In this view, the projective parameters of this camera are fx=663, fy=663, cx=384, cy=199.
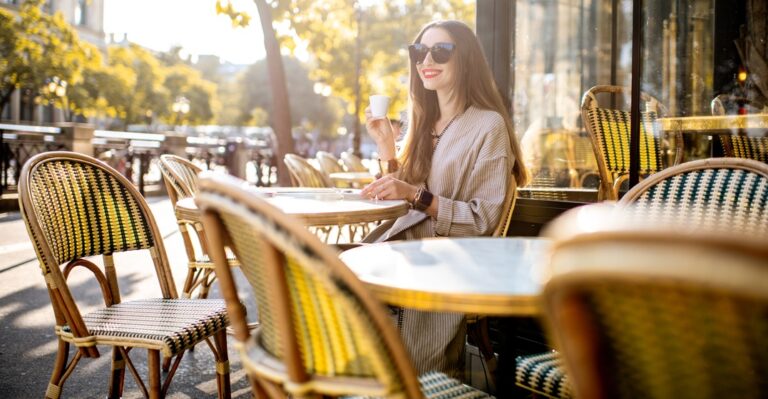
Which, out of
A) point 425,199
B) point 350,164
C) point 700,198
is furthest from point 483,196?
point 350,164

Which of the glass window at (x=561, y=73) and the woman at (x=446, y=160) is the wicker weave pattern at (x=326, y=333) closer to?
the woman at (x=446, y=160)

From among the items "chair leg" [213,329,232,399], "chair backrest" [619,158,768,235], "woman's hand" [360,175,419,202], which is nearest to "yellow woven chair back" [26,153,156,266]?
"chair leg" [213,329,232,399]

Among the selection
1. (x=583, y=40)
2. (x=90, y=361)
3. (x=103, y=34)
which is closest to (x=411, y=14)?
(x=583, y=40)

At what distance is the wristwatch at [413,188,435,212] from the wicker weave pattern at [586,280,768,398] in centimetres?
211

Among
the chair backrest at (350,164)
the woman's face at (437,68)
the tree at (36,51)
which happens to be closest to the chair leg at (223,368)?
the woman's face at (437,68)

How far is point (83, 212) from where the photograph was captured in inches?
117

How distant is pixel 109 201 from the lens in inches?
120

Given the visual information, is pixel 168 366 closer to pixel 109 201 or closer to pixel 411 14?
pixel 109 201

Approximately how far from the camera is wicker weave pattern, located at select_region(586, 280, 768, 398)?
2.65 feet

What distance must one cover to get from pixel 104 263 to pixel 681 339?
268 cm

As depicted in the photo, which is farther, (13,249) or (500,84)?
(13,249)

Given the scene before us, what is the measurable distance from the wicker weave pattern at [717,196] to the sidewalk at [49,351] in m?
2.36

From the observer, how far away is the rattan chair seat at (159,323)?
8.07 ft

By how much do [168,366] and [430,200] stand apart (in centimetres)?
193
